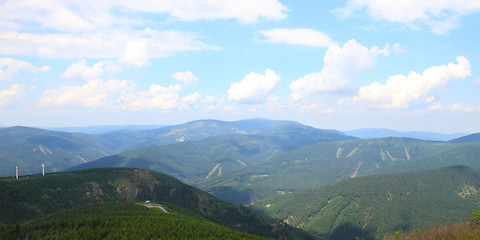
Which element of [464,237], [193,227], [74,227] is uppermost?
[464,237]

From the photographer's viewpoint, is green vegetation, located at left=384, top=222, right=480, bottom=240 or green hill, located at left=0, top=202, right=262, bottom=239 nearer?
green vegetation, located at left=384, top=222, right=480, bottom=240

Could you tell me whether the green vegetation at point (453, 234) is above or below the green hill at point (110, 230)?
above

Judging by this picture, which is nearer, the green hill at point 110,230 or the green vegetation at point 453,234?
the green vegetation at point 453,234

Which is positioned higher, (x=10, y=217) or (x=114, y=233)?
(x=114, y=233)

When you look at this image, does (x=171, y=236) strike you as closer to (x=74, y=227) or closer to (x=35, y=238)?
(x=74, y=227)

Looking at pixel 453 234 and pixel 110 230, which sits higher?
pixel 453 234

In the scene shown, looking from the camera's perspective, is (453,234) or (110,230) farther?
(110,230)

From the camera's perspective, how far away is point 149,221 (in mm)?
104250

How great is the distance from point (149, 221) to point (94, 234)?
21807 mm

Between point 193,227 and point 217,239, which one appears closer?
point 217,239

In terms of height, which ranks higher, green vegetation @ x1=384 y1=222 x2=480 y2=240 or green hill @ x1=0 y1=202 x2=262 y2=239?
green vegetation @ x1=384 y1=222 x2=480 y2=240

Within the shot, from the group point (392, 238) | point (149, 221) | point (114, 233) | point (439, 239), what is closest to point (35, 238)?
point (114, 233)

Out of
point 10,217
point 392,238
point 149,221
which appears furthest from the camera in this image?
point 10,217

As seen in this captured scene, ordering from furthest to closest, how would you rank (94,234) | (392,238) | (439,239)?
(94,234) < (392,238) < (439,239)
